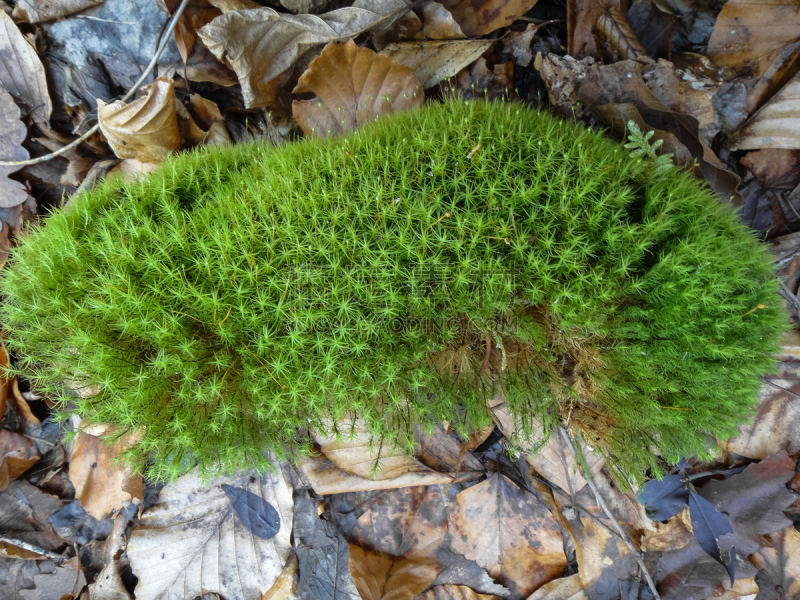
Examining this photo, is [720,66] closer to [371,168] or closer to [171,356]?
[371,168]

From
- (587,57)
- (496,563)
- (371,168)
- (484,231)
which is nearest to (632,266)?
(484,231)

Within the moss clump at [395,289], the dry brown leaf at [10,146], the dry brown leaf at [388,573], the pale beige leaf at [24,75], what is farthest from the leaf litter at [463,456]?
the moss clump at [395,289]

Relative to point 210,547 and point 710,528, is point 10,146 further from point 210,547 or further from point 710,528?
point 710,528

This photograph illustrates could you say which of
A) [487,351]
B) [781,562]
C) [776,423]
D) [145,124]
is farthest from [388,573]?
[145,124]

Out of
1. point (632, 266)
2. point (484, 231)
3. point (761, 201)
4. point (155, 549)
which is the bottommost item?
point (155, 549)

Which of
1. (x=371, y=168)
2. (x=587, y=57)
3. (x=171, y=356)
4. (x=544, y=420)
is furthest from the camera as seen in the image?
(x=587, y=57)

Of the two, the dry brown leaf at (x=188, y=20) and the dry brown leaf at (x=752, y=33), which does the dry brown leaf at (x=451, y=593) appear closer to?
the dry brown leaf at (x=752, y=33)
